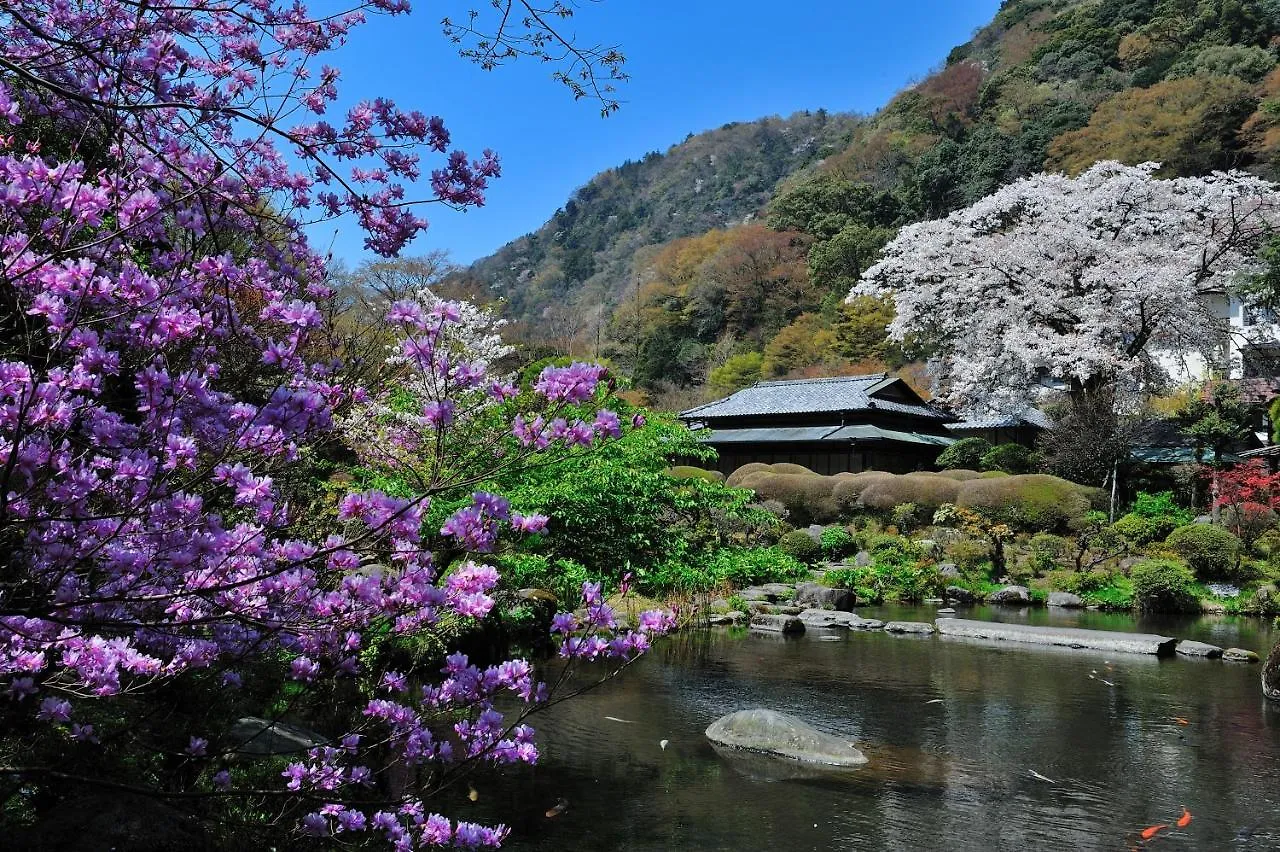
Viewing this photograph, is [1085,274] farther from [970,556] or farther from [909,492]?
[970,556]

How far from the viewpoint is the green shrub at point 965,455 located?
93.0ft

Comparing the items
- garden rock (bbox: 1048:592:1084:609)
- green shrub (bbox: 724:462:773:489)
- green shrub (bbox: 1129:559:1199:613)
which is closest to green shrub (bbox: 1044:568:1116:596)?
garden rock (bbox: 1048:592:1084:609)

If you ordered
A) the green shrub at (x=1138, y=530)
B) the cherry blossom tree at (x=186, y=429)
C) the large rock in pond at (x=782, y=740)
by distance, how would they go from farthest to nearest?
1. the green shrub at (x=1138, y=530)
2. the large rock in pond at (x=782, y=740)
3. the cherry blossom tree at (x=186, y=429)

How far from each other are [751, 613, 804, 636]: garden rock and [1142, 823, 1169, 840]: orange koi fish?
795 cm

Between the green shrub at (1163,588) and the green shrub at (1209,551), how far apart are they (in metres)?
1.34

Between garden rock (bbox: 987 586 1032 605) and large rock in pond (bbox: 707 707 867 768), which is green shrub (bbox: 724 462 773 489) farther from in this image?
large rock in pond (bbox: 707 707 867 768)

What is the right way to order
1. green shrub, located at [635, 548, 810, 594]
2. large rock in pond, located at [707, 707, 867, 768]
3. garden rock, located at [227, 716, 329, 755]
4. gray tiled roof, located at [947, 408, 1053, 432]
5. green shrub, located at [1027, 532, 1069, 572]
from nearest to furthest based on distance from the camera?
garden rock, located at [227, 716, 329, 755] < large rock in pond, located at [707, 707, 867, 768] < green shrub, located at [635, 548, 810, 594] < green shrub, located at [1027, 532, 1069, 572] < gray tiled roof, located at [947, 408, 1053, 432]

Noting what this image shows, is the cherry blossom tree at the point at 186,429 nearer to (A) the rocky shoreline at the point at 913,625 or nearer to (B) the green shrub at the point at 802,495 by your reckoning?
(A) the rocky shoreline at the point at 913,625

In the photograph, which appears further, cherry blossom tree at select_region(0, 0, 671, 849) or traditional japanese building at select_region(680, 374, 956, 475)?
traditional japanese building at select_region(680, 374, 956, 475)

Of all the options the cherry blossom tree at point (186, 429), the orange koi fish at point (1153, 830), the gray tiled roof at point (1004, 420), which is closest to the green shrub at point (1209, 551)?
the gray tiled roof at point (1004, 420)

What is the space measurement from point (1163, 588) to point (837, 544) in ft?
23.9

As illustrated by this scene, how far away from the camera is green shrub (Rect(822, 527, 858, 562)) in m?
21.6

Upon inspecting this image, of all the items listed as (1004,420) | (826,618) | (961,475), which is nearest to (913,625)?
(826,618)

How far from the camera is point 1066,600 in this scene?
17531 millimetres
